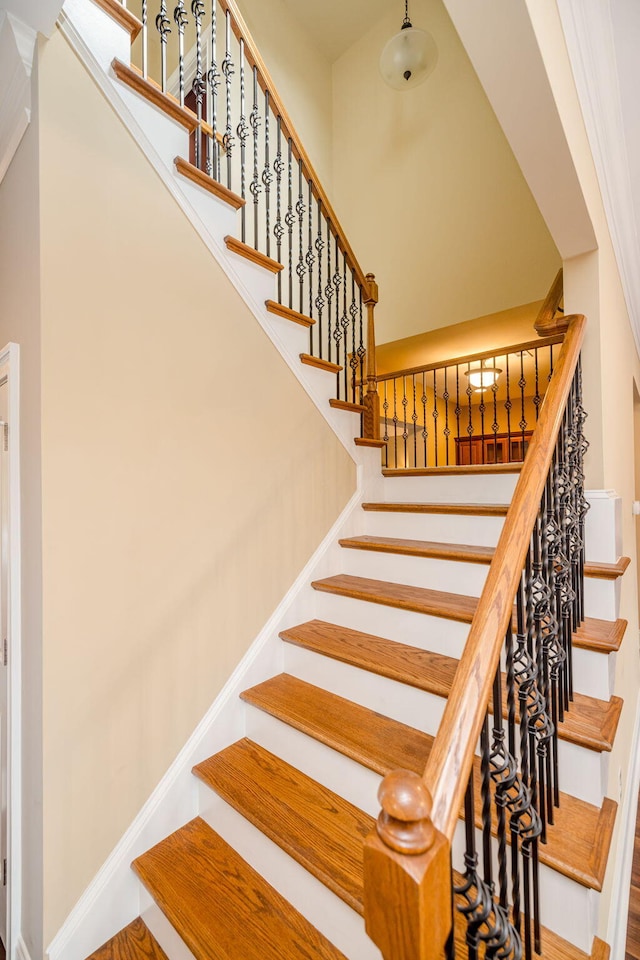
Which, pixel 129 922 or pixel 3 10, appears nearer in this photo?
pixel 3 10

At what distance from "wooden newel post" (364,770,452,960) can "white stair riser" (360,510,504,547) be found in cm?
169

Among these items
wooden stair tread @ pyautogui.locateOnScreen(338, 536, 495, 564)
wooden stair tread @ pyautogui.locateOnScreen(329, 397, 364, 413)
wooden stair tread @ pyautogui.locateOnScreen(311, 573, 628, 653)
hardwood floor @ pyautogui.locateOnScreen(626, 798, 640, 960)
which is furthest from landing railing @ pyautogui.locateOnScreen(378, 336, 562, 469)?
hardwood floor @ pyautogui.locateOnScreen(626, 798, 640, 960)

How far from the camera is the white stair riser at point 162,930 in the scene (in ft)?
4.11

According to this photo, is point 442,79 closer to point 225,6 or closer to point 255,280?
point 225,6

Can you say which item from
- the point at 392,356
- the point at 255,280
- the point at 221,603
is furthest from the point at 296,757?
the point at 392,356

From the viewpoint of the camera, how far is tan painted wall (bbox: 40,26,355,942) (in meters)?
1.33

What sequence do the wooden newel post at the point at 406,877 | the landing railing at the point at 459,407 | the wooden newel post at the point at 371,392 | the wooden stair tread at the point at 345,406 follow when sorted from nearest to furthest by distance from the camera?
the wooden newel post at the point at 406,877 → the wooden stair tread at the point at 345,406 → the wooden newel post at the point at 371,392 → the landing railing at the point at 459,407

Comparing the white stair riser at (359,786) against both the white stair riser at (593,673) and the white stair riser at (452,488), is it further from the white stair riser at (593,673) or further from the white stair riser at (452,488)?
the white stair riser at (452,488)

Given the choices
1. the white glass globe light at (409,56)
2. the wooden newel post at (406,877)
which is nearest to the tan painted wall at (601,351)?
the wooden newel post at (406,877)

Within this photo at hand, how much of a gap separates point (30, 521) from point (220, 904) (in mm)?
A: 1283

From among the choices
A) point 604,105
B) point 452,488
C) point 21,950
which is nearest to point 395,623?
point 452,488

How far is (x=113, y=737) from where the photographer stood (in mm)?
1431

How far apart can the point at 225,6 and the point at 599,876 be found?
327 cm

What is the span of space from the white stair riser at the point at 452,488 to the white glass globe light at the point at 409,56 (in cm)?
305
